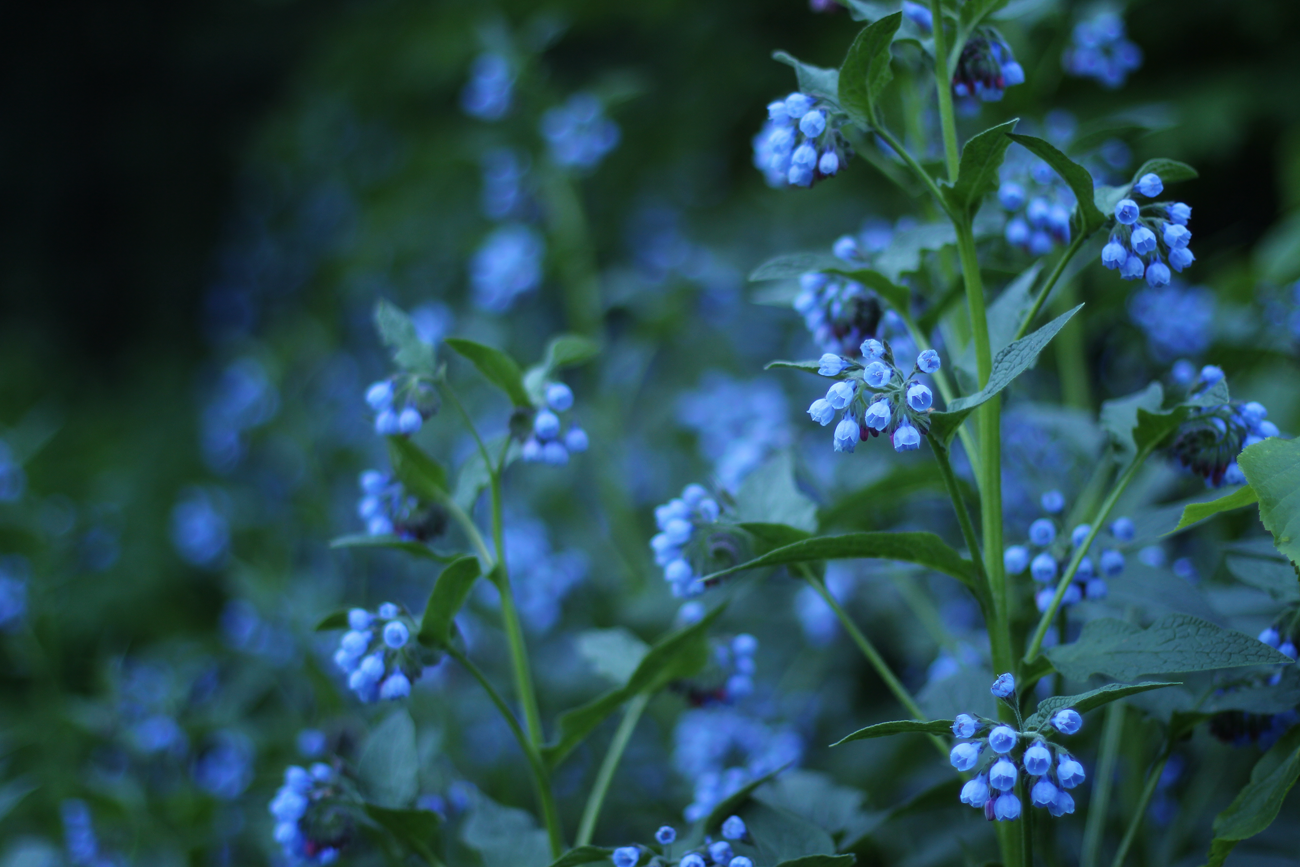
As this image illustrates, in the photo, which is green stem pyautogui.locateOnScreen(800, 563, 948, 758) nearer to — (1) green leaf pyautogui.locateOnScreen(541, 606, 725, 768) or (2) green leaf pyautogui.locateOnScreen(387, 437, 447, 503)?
(1) green leaf pyautogui.locateOnScreen(541, 606, 725, 768)

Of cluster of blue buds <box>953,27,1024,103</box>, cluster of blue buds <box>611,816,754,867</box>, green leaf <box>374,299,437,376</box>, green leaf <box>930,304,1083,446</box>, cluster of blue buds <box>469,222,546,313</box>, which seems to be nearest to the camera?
green leaf <box>930,304,1083,446</box>

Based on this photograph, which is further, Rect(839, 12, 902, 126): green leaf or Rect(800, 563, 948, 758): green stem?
Rect(800, 563, 948, 758): green stem

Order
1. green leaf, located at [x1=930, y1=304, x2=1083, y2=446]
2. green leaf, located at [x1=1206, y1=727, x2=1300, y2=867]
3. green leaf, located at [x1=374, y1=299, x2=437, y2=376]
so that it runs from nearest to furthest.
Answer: green leaf, located at [x1=930, y1=304, x2=1083, y2=446]
green leaf, located at [x1=1206, y1=727, x2=1300, y2=867]
green leaf, located at [x1=374, y1=299, x2=437, y2=376]

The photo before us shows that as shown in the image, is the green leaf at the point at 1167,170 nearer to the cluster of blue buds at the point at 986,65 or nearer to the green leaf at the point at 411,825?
the cluster of blue buds at the point at 986,65

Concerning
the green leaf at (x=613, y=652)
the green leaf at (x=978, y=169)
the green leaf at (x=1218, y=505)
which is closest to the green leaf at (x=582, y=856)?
the green leaf at (x=613, y=652)

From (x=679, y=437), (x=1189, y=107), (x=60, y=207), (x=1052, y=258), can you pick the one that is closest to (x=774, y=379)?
(x=679, y=437)

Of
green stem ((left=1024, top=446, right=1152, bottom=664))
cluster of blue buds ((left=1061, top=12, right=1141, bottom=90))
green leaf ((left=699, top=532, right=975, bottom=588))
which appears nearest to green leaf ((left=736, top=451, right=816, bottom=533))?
green leaf ((left=699, top=532, right=975, bottom=588))

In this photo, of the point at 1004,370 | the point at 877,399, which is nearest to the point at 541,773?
the point at 877,399
